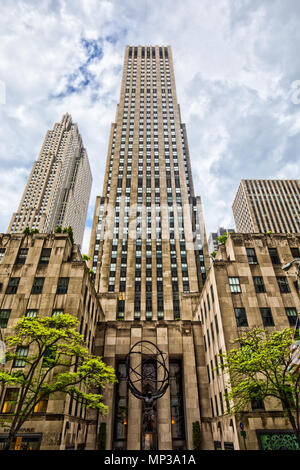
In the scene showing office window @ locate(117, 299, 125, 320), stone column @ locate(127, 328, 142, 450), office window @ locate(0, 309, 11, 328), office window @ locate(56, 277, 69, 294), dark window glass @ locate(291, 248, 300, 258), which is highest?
office window @ locate(117, 299, 125, 320)

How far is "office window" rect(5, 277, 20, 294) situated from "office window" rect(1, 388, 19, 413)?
41.8 feet

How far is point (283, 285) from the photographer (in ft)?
136

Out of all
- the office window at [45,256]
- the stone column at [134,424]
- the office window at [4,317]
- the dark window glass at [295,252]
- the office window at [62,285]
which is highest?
the dark window glass at [295,252]

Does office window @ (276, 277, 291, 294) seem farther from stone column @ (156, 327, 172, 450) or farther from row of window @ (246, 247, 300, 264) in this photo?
stone column @ (156, 327, 172, 450)

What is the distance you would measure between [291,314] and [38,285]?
37.0 m

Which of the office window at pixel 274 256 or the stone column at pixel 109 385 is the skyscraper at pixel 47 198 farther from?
the office window at pixel 274 256

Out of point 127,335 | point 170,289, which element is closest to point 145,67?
point 170,289

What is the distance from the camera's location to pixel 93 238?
94500mm

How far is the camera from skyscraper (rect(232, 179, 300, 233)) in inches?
Answer: 5679

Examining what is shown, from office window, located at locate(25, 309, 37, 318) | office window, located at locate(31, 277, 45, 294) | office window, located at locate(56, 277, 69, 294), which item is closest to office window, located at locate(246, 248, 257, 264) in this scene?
office window, located at locate(56, 277, 69, 294)

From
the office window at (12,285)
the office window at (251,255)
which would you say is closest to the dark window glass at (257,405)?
the office window at (251,255)

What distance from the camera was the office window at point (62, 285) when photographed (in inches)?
1522

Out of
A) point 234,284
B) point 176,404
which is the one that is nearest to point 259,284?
point 234,284
